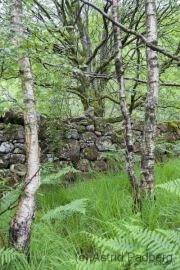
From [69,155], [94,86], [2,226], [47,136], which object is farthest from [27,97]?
[94,86]

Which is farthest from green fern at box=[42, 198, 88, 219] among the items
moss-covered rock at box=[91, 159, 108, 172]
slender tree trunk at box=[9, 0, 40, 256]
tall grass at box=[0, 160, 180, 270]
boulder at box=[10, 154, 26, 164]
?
moss-covered rock at box=[91, 159, 108, 172]

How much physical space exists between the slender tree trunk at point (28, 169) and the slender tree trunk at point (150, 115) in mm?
1317

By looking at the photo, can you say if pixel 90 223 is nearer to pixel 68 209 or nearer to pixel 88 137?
pixel 68 209

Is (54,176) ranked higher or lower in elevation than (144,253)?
higher

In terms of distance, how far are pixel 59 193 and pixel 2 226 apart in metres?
1.31

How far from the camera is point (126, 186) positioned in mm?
3340

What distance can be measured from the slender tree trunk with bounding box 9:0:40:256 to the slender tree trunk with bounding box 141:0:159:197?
1.32 m

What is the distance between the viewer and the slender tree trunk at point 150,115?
108 inches

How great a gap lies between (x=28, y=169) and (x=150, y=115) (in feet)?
5.19

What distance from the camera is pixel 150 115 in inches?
109

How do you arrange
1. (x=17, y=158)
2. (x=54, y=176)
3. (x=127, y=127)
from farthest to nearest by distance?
(x=17, y=158)
(x=54, y=176)
(x=127, y=127)

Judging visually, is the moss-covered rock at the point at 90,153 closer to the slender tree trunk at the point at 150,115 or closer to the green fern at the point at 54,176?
the green fern at the point at 54,176

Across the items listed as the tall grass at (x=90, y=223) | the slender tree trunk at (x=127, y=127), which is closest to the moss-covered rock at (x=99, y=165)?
the tall grass at (x=90, y=223)

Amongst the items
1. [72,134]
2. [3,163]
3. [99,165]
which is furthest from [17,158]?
[99,165]
